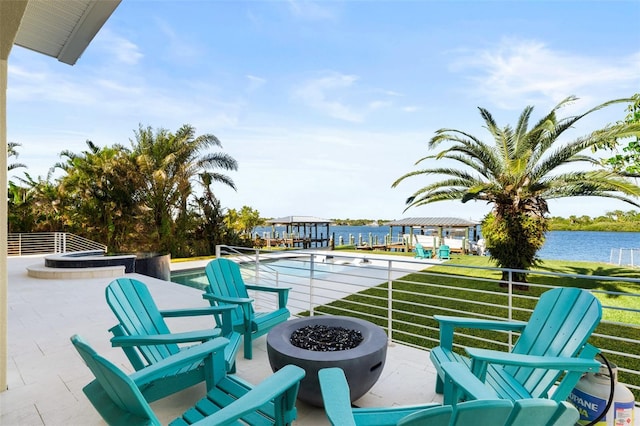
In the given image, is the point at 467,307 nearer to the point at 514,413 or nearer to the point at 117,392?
the point at 514,413

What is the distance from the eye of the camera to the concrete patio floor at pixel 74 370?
2.34m

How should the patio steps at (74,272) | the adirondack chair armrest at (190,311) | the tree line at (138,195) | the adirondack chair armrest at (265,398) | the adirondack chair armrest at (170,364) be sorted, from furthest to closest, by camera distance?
the tree line at (138,195) → the patio steps at (74,272) → the adirondack chair armrest at (190,311) → the adirondack chair armrest at (170,364) → the adirondack chair armrest at (265,398)

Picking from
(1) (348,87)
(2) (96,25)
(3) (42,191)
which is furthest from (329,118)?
(3) (42,191)

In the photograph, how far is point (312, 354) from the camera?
7.05ft

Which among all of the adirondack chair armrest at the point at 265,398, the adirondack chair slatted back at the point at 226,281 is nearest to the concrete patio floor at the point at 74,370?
the adirondack chair slatted back at the point at 226,281

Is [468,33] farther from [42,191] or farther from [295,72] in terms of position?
[42,191]

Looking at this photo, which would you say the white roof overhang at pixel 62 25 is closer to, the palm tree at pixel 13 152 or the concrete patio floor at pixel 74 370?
the concrete patio floor at pixel 74 370

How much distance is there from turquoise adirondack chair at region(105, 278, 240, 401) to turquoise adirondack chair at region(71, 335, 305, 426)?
0.26 m

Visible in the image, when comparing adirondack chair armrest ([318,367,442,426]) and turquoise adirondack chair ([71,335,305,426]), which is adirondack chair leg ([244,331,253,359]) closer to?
turquoise adirondack chair ([71,335,305,426])

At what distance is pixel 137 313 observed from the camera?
245cm

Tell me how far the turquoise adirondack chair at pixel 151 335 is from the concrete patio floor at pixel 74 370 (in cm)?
37

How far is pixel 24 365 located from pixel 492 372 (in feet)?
13.4

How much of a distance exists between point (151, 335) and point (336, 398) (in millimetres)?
1474

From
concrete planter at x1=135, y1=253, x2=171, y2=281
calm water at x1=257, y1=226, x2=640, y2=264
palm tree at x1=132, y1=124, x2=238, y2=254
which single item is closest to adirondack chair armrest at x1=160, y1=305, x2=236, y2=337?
concrete planter at x1=135, y1=253, x2=171, y2=281
